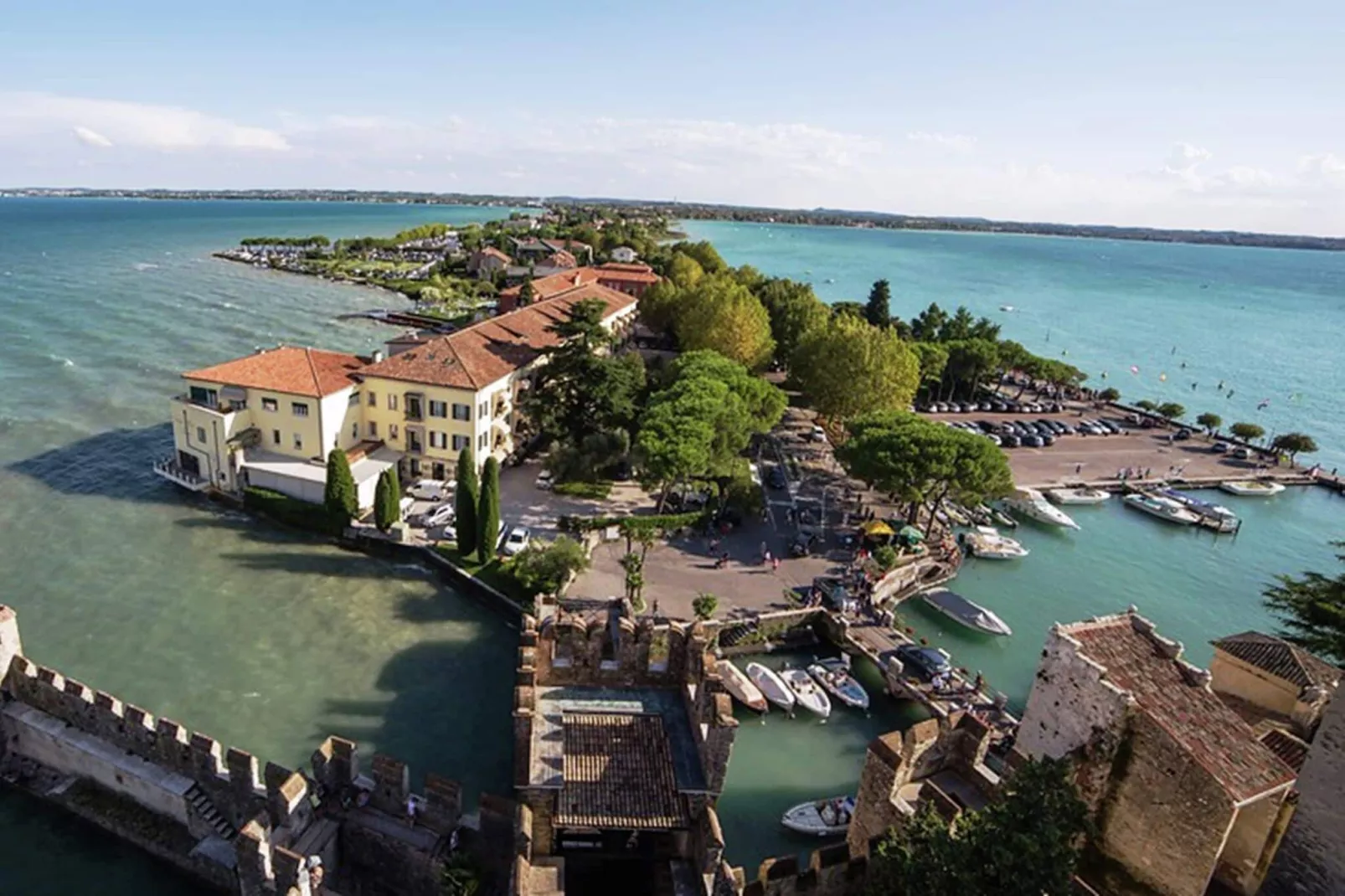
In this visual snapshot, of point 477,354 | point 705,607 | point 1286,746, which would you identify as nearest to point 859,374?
point 477,354

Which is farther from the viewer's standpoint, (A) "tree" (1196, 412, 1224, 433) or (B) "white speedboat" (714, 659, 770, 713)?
(A) "tree" (1196, 412, 1224, 433)

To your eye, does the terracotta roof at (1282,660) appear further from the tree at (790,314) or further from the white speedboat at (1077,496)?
the tree at (790,314)

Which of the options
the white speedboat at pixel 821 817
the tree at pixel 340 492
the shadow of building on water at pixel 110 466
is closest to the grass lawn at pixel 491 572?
the tree at pixel 340 492

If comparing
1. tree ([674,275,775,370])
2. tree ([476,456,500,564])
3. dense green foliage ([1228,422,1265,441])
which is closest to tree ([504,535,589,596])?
tree ([476,456,500,564])

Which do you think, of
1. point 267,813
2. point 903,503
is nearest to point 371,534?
point 267,813

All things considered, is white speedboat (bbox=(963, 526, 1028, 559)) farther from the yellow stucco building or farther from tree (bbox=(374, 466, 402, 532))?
tree (bbox=(374, 466, 402, 532))
